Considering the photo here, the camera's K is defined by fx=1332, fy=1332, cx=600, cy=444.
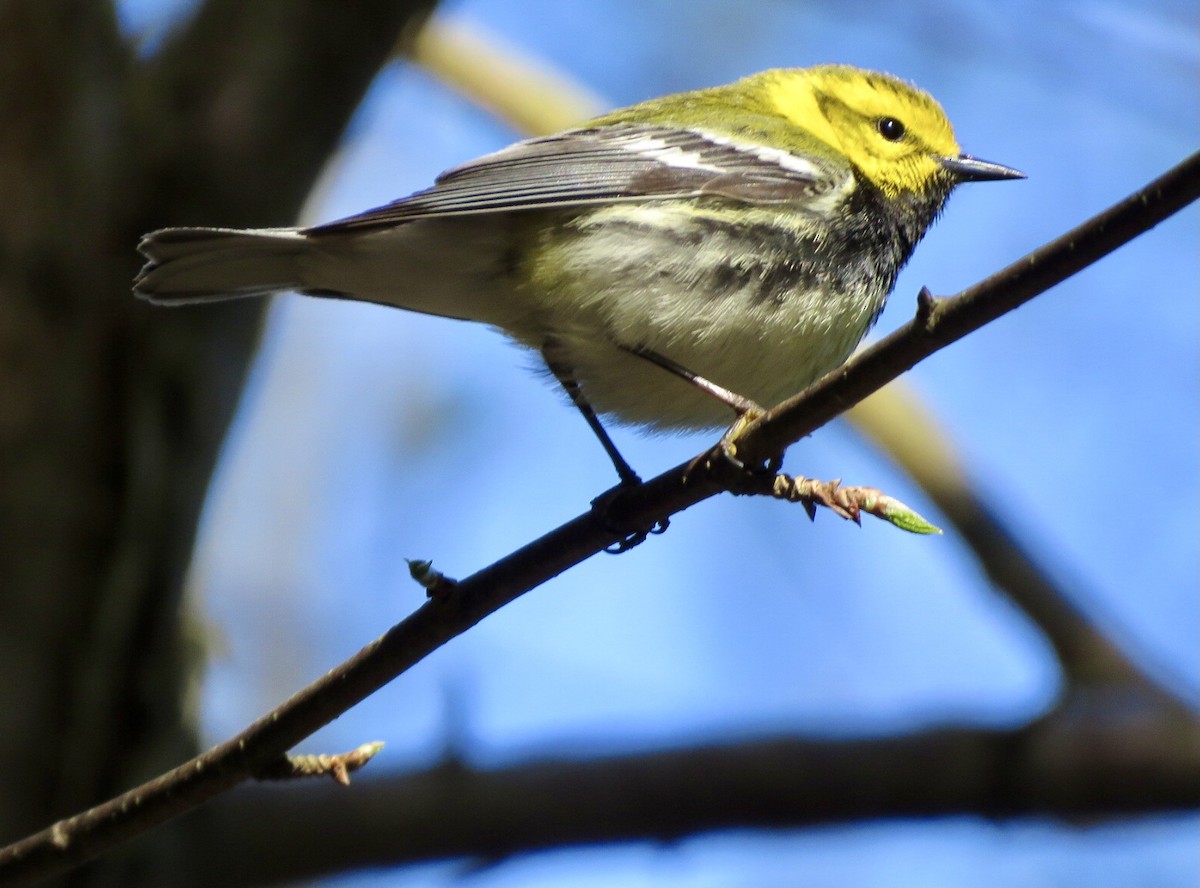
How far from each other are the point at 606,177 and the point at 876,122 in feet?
3.54

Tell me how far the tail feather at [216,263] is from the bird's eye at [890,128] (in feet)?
5.58

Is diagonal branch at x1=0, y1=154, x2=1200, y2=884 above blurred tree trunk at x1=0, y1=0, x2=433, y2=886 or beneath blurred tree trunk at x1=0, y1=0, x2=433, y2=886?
beneath

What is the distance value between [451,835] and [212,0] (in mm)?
2482

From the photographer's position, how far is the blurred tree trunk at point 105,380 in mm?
3467

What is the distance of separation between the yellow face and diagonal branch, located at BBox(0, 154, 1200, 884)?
6.11 ft

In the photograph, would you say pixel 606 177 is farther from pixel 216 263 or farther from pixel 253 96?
pixel 253 96

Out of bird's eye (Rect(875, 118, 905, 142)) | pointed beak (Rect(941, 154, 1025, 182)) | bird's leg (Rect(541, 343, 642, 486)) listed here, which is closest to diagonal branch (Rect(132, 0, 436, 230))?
bird's leg (Rect(541, 343, 642, 486))

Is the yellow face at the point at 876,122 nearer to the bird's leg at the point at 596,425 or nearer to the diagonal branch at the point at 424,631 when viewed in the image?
the bird's leg at the point at 596,425

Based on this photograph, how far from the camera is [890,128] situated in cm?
381

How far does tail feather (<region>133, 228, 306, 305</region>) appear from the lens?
3.03 metres

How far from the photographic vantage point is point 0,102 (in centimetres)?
361

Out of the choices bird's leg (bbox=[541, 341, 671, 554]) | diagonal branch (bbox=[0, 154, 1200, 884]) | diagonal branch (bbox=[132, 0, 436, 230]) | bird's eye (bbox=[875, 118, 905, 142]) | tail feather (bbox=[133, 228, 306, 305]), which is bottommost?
diagonal branch (bbox=[0, 154, 1200, 884])

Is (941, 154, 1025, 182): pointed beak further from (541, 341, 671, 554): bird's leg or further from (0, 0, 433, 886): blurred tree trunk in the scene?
(0, 0, 433, 886): blurred tree trunk

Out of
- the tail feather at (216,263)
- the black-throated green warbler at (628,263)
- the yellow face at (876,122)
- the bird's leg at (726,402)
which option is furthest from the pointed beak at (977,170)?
the tail feather at (216,263)
